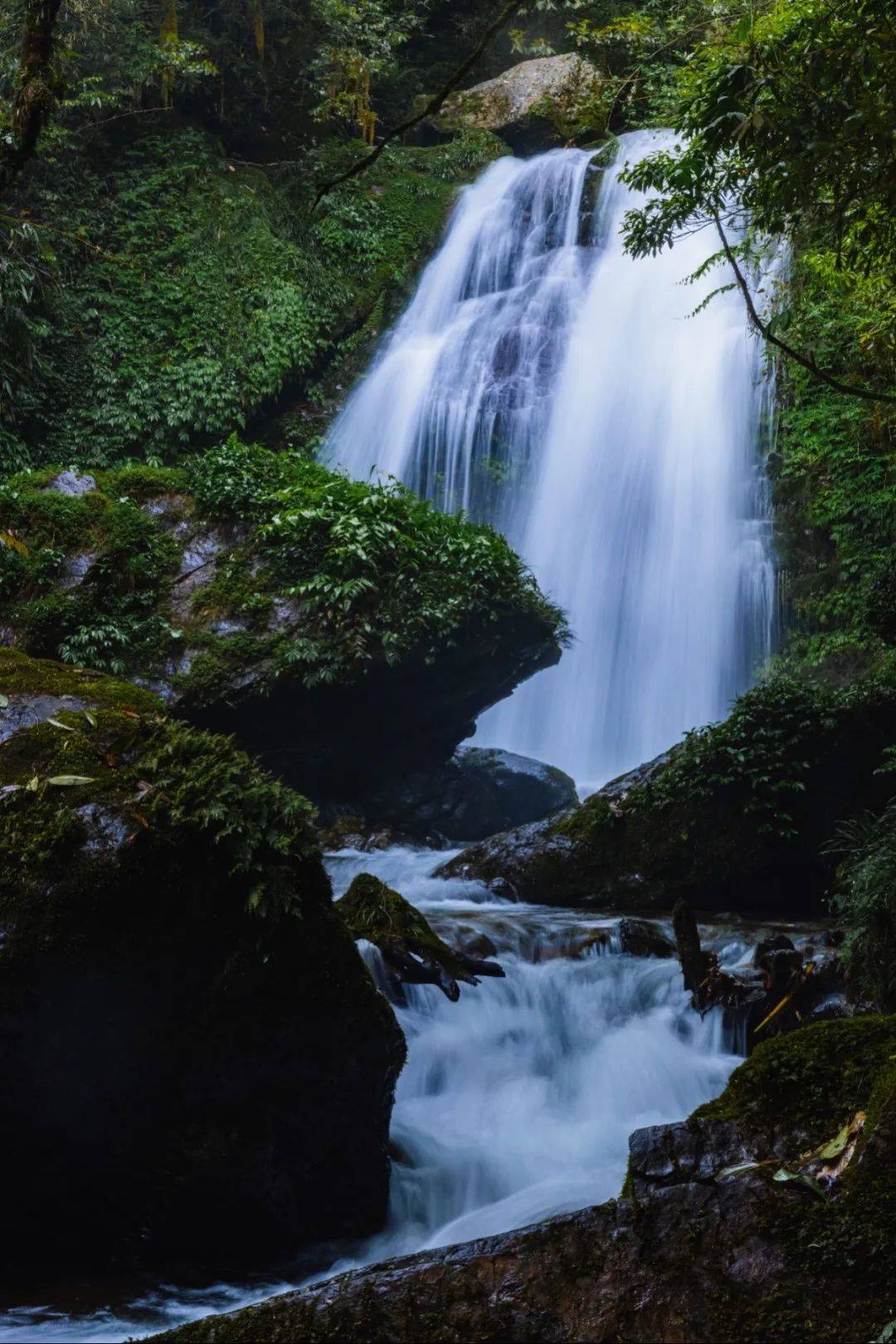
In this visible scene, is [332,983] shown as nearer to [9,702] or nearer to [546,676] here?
[9,702]

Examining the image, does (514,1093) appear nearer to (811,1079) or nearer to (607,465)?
(811,1079)

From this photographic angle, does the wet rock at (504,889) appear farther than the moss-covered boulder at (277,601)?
No

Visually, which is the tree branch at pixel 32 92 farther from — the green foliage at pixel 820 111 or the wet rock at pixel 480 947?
the wet rock at pixel 480 947

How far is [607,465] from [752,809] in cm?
891

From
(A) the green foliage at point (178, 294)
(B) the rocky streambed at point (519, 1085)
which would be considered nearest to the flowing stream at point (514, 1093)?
(B) the rocky streambed at point (519, 1085)

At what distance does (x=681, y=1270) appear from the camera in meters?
1.81

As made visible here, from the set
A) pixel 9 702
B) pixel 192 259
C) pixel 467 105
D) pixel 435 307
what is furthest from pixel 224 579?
pixel 467 105

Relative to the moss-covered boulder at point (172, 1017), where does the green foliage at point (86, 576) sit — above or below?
above

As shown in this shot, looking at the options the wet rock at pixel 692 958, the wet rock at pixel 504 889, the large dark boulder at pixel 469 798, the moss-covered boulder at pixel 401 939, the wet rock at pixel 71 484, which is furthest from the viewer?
the large dark boulder at pixel 469 798

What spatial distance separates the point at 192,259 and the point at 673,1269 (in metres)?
18.0

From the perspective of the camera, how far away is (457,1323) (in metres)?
1.75

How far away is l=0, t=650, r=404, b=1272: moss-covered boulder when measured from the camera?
3.92 m

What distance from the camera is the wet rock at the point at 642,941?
7.33 m

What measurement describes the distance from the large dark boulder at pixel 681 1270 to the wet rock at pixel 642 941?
17.6 ft
